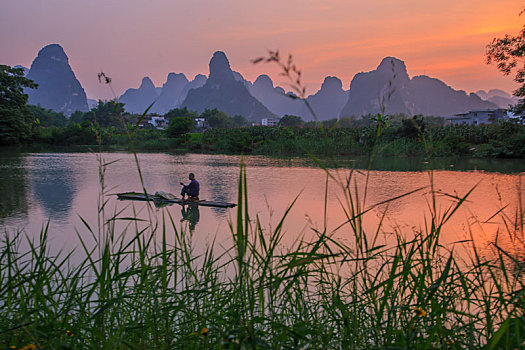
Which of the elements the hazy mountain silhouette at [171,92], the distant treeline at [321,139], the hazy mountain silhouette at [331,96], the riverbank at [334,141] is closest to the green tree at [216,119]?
the riverbank at [334,141]

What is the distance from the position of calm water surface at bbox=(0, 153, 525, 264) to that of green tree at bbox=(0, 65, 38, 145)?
38.0 ft

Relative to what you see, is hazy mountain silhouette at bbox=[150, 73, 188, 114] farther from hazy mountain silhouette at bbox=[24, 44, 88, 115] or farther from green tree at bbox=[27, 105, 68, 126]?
green tree at bbox=[27, 105, 68, 126]

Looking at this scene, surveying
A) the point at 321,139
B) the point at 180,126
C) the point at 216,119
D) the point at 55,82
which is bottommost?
the point at 321,139

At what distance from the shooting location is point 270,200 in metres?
9.52

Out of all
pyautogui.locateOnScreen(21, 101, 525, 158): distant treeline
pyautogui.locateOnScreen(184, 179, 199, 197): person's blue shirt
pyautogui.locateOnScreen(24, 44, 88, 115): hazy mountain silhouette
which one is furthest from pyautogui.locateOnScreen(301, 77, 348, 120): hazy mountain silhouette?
pyautogui.locateOnScreen(184, 179, 199, 197): person's blue shirt

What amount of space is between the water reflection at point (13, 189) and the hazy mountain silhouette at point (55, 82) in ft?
428

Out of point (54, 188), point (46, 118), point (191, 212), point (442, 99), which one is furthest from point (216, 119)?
point (442, 99)

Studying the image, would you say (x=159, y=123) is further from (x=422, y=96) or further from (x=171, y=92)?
(x=171, y=92)

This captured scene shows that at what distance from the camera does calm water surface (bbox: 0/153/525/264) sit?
6137 millimetres

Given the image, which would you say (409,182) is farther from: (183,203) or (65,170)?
(65,170)

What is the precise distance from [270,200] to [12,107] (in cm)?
2502

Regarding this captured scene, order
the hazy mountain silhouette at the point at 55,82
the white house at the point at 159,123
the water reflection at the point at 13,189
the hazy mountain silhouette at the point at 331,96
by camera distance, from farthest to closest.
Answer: the hazy mountain silhouette at the point at 331,96 < the hazy mountain silhouette at the point at 55,82 < the white house at the point at 159,123 < the water reflection at the point at 13,189

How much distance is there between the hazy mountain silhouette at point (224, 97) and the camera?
11980cm

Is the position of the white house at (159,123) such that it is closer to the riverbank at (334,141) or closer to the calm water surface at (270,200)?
the riverbank at (334,141)
